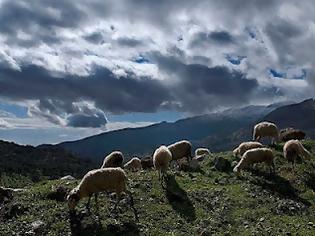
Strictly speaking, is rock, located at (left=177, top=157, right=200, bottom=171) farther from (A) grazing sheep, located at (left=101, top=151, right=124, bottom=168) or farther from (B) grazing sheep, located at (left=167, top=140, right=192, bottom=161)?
(A) grazing sheep, located at (left=101, top=151, right=124, bottom=168)

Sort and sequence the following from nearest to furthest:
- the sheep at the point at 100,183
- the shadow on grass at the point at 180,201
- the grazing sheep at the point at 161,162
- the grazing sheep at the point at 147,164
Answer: the sheep at the point at 100,183 < the shadow on grass at the point at 180,201 < the grazing sheep at the point at 161,162 < the grazing sheep at the point at 147,164

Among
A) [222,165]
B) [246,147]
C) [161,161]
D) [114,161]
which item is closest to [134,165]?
[114,161]

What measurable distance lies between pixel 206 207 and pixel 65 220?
8644 mm

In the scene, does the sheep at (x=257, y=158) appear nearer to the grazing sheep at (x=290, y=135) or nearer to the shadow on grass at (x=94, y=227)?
the grazing sheep at (x=290, y=135)

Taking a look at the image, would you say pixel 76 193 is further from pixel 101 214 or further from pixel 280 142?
pixel 280 142

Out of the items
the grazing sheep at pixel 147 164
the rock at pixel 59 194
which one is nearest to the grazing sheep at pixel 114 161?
the grazing sheep at pixel 147 164

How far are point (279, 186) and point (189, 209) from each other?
8406mm

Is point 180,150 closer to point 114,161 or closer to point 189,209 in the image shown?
point 114,161

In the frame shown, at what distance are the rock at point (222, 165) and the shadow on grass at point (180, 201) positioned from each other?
7.18 meters

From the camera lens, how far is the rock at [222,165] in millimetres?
39156

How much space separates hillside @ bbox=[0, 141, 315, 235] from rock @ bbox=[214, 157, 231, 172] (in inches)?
115

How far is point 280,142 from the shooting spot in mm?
47594

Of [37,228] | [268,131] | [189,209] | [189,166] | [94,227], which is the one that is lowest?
[189,209]

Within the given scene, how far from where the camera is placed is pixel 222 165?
129 feet
